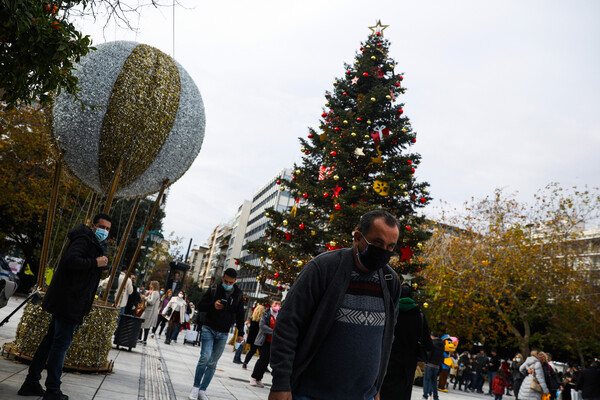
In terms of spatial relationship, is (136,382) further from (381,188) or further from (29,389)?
(381,188)

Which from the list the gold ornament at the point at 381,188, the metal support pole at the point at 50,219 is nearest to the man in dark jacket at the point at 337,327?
the metal support pole at the point at 50,219

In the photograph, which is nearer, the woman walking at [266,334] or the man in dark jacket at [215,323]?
the man in dark jacket at [215,323]

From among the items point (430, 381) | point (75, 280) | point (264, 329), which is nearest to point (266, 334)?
point (264, 329)

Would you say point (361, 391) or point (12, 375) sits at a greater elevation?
point (361, 391)

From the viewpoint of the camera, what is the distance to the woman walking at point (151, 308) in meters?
14.6

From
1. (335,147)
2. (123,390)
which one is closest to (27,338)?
(123,390)

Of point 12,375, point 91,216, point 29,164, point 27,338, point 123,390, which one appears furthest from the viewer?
point 29,164

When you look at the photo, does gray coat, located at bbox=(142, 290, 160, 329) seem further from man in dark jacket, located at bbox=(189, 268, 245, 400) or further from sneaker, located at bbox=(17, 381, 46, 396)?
sneaker, located at bbox=(17, 381, 46, 396)

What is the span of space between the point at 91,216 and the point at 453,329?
28.9 m

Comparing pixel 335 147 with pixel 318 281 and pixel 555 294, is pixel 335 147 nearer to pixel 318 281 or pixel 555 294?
pixel 318 281

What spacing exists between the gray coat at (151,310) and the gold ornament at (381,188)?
7.60 m

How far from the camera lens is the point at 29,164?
20.2m

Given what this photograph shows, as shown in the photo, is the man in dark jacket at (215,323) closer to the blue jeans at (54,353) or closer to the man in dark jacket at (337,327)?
the blue jeans at (54,353)

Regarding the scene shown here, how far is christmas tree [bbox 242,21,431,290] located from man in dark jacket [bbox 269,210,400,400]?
11857 millimetres
